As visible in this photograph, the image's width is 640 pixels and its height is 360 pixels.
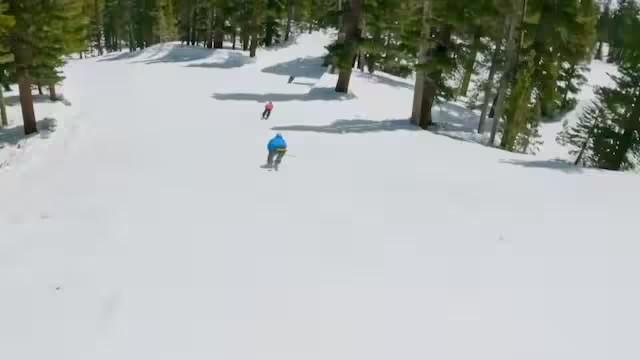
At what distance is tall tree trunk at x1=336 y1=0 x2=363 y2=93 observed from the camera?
2698 centimetres

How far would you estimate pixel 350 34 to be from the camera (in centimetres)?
2770

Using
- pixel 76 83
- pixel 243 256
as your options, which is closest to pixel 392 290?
pixel 243 256

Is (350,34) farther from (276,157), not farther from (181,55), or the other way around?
(181,55)

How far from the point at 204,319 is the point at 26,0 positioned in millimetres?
21721

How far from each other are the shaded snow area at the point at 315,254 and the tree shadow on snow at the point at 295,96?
30.3 ft

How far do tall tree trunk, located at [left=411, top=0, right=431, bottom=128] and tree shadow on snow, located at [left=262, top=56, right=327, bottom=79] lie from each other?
15365 millimetres

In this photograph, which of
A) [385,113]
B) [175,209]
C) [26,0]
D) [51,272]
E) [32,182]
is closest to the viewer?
[51,272]

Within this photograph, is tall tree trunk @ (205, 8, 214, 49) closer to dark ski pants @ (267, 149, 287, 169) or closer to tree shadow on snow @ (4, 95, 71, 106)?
tree shadow on snow @ (4, 95, 71, 106)

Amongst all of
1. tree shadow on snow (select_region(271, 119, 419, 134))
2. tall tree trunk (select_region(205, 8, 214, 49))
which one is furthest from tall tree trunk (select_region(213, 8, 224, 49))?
tree shadow on snow (select_region(271, 119, 419, 134))

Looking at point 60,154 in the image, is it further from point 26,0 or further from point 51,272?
point 51,272

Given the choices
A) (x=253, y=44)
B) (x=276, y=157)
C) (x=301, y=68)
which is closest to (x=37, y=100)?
(x=253, y=44)

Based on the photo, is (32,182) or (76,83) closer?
(32,182)

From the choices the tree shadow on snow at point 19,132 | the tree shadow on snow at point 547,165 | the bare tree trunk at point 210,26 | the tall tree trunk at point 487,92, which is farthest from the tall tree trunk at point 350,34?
the bare tree trunk at point 210,26

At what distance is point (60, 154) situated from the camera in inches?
724
